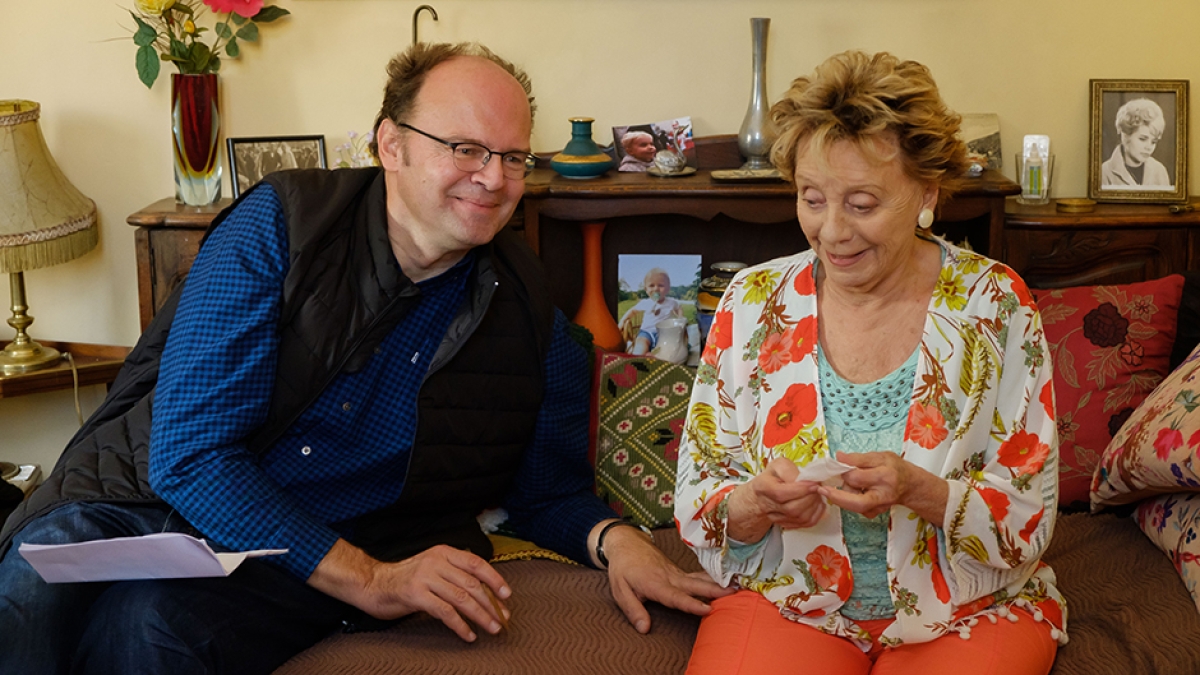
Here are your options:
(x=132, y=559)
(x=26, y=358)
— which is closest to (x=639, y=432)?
(x=132, y=559)

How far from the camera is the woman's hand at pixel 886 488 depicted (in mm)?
1407

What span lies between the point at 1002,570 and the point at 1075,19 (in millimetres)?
1763

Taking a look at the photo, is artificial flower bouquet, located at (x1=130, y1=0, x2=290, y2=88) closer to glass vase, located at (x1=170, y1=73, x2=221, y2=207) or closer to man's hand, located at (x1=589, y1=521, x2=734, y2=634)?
glass vase, located at (x1=170, y1=73, x2=221, y2=207)

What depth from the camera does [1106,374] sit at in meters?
2.16

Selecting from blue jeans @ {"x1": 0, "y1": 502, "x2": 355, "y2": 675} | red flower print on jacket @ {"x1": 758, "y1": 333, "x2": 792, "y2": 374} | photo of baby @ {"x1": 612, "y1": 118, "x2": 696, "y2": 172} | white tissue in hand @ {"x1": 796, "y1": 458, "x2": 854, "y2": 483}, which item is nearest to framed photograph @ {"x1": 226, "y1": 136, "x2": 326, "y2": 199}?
photo of baby @ {"x1": 612, "y1": 118, "x2": 696, "y2": 172}

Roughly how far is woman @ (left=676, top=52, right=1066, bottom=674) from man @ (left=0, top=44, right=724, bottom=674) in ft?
0.60

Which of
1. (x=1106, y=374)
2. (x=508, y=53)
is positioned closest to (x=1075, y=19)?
(x=1106, y=374)

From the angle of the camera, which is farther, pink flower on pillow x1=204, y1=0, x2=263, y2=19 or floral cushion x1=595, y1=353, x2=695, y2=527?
pink flower on pillow x1=204, y1=0, x2=263, y2=19

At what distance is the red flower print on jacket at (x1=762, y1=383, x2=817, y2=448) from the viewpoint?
5.26 ft

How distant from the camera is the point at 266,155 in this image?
9.23ft

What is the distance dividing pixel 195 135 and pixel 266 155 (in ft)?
0.57

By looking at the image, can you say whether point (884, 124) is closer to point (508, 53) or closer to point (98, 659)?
point (98, 659)

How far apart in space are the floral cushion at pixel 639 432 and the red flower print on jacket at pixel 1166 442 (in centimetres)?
84

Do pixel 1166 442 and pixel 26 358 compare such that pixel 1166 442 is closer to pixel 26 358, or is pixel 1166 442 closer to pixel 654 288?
pixel 654 288
